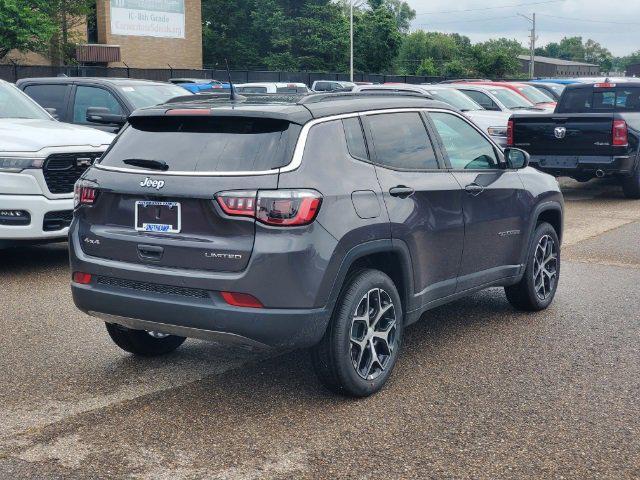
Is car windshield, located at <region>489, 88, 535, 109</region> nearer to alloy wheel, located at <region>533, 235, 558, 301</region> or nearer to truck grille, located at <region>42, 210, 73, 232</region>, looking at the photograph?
alloy wheel, located at <region>533, 235, 558, 301</region>

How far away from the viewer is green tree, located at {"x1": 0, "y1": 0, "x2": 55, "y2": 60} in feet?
131

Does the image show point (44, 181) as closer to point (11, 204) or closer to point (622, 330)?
point (11, 204)

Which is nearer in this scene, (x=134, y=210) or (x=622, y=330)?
(x=134, y=210)

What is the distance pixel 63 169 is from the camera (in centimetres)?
890

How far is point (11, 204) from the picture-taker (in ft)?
28.0

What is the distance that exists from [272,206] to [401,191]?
1046mm

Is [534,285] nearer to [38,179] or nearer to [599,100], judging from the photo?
[38,179]

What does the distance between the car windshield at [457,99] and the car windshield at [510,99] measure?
1045mm

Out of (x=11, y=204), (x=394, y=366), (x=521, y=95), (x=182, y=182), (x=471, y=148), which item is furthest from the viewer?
(x=521, y=95)

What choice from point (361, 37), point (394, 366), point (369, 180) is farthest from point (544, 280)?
point (361, 37)

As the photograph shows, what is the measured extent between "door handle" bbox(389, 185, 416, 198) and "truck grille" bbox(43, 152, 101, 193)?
14.0 ft

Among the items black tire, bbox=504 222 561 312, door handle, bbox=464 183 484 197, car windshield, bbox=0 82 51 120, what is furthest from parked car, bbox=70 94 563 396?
car windshield, bbox=0 82 51 120

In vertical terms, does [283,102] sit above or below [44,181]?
above

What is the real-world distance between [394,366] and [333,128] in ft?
5.12
